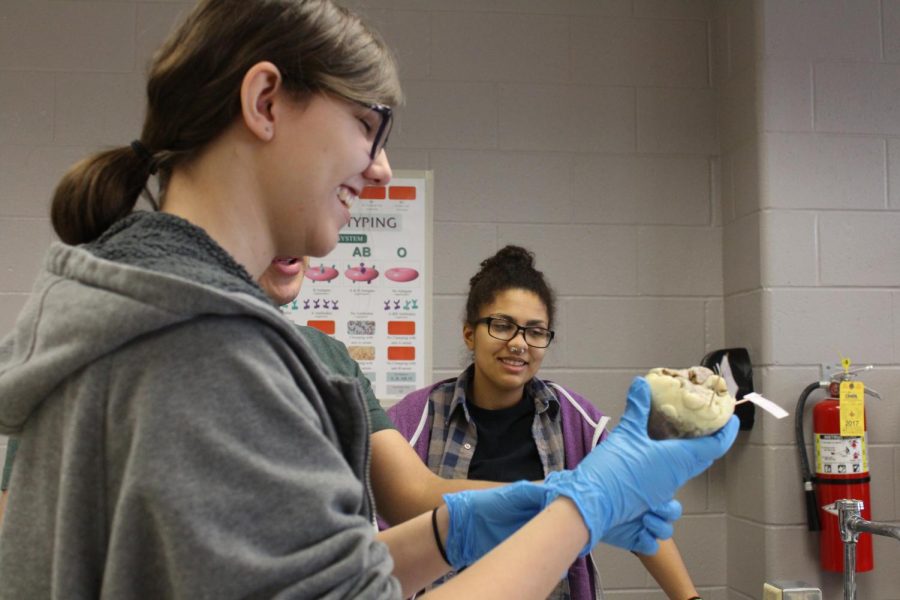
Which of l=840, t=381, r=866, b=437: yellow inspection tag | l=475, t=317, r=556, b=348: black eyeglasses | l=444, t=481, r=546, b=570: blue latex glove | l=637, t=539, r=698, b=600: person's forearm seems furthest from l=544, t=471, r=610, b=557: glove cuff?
l=840, t=381, r=866, b=437: yellow inspection tag

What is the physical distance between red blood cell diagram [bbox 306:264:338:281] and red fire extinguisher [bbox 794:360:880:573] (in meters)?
1.45

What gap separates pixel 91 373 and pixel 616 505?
1.99 feet

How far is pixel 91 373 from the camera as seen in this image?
0.70 metres

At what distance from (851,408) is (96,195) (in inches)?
86.3

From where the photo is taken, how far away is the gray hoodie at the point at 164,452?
68 cm

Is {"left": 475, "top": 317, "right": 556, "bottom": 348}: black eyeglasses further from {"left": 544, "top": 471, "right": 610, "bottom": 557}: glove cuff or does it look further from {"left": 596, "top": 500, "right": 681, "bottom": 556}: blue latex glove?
{"left": 544, "top": 471, "right": 610, "bottom": 557}: glove cuff

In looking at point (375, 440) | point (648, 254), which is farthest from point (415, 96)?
point (375, 440)

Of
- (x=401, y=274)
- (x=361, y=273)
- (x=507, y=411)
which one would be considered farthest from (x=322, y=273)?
(x=507, y=411)

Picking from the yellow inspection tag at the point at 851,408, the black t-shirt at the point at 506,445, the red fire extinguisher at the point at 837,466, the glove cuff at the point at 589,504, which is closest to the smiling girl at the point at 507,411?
the black t-shirt at the point at 506,445

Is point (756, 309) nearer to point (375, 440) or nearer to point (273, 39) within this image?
point (375, 440)

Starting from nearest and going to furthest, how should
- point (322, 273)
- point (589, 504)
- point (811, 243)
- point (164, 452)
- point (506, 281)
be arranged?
point (164, 452) < point (589, 504) < point (506, 281) < point (811, 243) < point (322, 273)

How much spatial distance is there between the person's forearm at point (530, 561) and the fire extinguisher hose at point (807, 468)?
1.75 meters

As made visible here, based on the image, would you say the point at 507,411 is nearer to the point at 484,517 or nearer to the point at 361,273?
the point at 361,273

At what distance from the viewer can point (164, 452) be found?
0.67 metres
